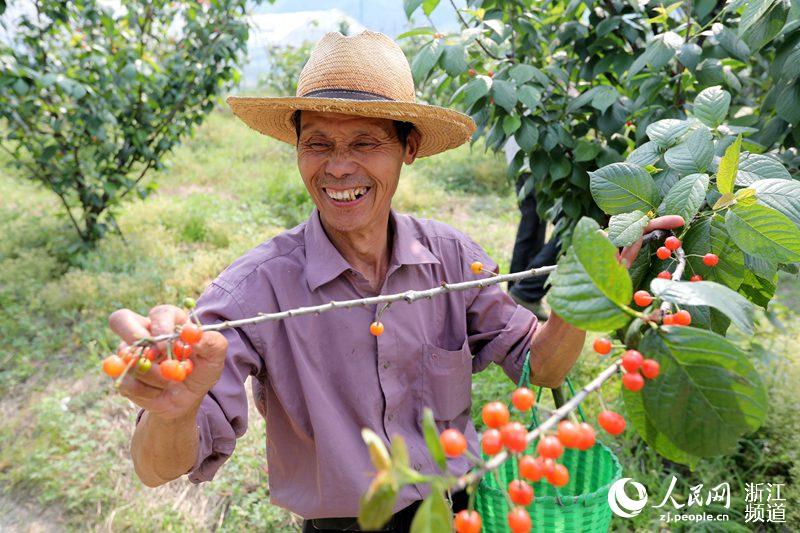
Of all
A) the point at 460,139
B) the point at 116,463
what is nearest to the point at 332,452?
the point at 460,139

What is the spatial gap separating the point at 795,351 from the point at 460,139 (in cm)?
246

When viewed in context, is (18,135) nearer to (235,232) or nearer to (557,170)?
(235,232)

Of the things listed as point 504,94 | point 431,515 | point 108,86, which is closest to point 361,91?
point 504,94

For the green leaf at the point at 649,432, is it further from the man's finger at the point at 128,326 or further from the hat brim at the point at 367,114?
the hat brim at the point at 367,114

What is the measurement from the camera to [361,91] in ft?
5.07

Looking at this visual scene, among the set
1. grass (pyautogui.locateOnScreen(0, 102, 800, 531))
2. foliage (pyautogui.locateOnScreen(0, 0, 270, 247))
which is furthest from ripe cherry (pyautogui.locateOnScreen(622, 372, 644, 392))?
foliage (pyautogui.locateOnScreen(0, 0, 270, 247))

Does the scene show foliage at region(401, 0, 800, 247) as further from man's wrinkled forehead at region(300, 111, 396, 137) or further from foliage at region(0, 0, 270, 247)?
foliage at region(0, 0, 270, 247)

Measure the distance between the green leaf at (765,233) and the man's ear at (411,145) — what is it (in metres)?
0.95

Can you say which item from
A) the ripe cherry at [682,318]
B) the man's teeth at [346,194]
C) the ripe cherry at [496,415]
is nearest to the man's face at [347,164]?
the man's teeth at [346,194]

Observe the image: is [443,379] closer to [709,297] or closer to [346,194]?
[346,194]

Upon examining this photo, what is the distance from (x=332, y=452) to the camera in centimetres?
152

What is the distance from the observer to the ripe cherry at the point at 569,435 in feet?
2.03

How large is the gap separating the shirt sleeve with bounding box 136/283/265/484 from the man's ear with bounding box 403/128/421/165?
26.4 inches

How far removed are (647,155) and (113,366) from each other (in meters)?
1.19
